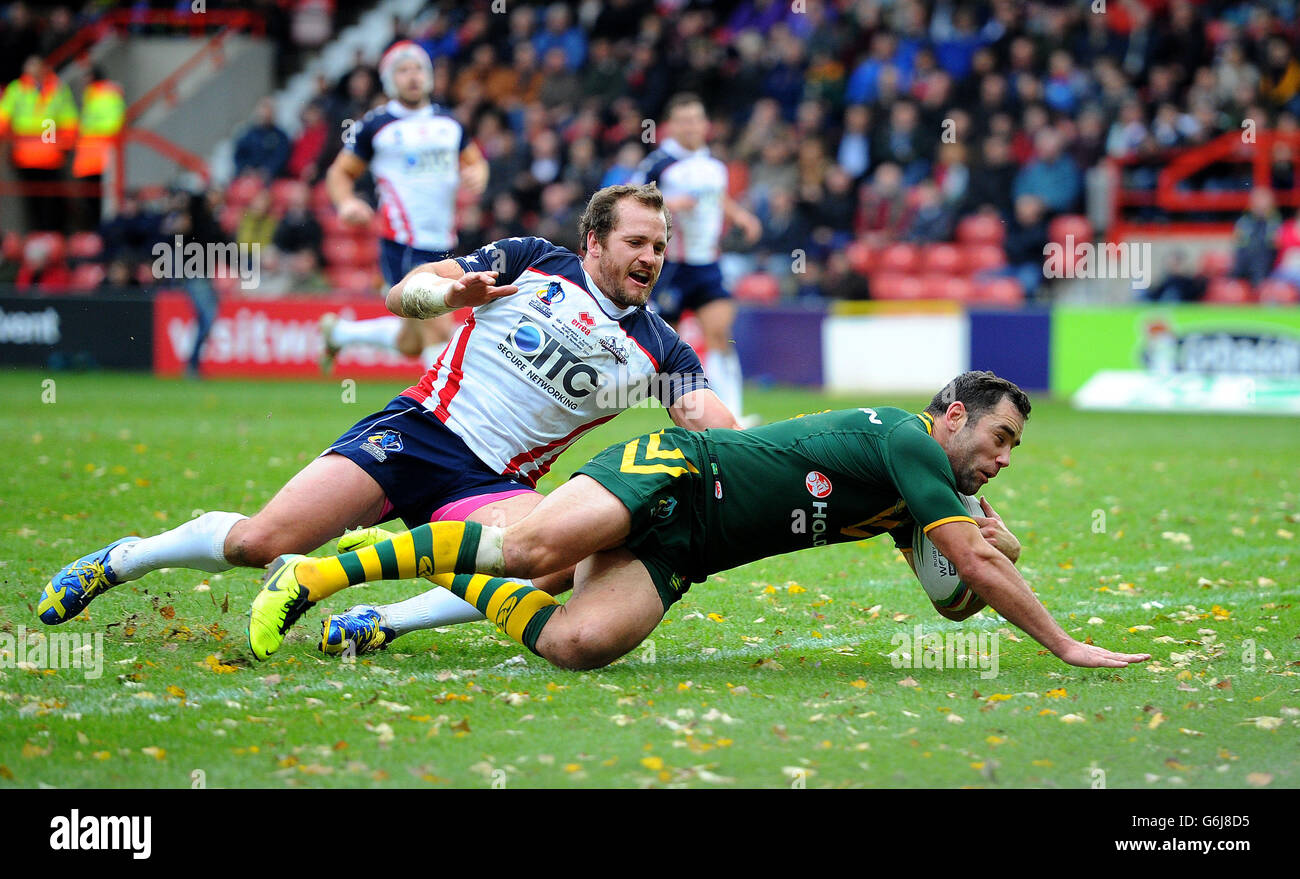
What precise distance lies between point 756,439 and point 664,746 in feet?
4.88

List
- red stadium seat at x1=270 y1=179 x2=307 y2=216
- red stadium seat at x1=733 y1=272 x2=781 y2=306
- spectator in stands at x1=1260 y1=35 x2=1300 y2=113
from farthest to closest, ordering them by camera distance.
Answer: red stadium seat at x1=270 y1=179 x2=307 y2=216 → red stadium seat at x1=733 y1=272 x2=781 y2=306 → spectator in stands at x1=1260 y1=35 x2=1300 y2=113

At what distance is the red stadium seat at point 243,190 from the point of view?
24500mm

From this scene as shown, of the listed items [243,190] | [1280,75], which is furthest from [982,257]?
[243,190]

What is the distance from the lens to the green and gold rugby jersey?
17.5 ft

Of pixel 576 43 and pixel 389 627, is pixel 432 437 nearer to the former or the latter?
pixel 389 627

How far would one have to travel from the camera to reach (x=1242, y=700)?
510cm

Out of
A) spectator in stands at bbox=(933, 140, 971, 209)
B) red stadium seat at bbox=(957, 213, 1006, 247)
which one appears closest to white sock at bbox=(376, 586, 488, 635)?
red stadium seat at bbox=(957, 213, 1006, 247)

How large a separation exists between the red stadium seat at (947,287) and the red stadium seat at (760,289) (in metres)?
2.10

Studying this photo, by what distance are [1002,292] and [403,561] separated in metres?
16.0

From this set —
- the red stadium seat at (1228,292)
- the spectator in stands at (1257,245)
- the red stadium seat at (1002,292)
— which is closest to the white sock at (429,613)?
the red stadium seat at (1228,292)

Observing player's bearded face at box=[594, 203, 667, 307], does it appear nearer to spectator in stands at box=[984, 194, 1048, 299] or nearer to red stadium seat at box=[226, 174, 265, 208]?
spectator in stands at box=[984, 194, 1048, 299]

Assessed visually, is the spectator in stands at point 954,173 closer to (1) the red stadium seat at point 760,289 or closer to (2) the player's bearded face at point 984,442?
(1) the red stadium seat at point 760,289

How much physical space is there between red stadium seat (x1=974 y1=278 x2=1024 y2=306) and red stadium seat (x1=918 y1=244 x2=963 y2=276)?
2.40 ft
